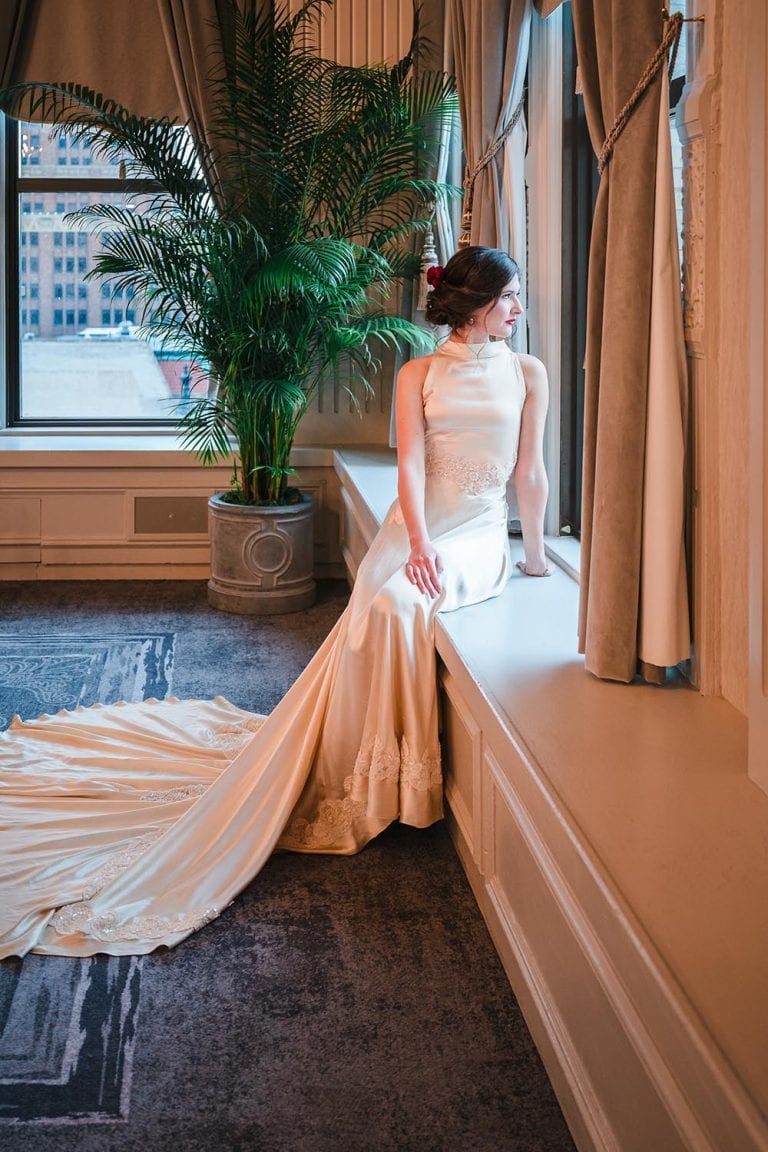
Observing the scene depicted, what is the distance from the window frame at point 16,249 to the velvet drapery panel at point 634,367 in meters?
4.46

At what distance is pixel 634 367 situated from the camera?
8.75 feet

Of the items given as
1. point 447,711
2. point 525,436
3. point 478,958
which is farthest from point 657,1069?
point 525,436

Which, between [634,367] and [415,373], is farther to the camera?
[415,373]

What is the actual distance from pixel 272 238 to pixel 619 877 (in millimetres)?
4229

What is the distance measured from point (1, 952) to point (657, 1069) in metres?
1.55

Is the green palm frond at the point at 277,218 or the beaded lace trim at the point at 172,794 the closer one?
the beaded lace trim at the point at 172,794

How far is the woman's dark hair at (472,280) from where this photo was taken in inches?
139

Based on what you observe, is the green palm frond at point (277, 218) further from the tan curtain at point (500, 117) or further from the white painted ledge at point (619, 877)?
the white painted ledge at point (619, 877)

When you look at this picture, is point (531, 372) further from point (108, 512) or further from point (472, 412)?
point (108, 512)

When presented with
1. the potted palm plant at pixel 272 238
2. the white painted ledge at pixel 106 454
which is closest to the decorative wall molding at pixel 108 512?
the white painted ledge at pixel 106 454

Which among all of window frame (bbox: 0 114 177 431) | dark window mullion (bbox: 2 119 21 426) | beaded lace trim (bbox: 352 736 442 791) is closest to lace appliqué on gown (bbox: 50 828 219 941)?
beaded lace trim (bbox: 352 736 442 791)

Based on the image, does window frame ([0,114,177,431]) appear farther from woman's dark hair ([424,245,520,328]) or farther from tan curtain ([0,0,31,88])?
woman's dark hair ([424,245,520,328])

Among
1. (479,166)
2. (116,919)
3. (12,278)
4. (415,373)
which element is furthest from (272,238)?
(116,919)

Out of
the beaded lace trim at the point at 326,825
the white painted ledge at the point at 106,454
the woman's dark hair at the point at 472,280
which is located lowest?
the beaded lace trim at the point at 326,825
